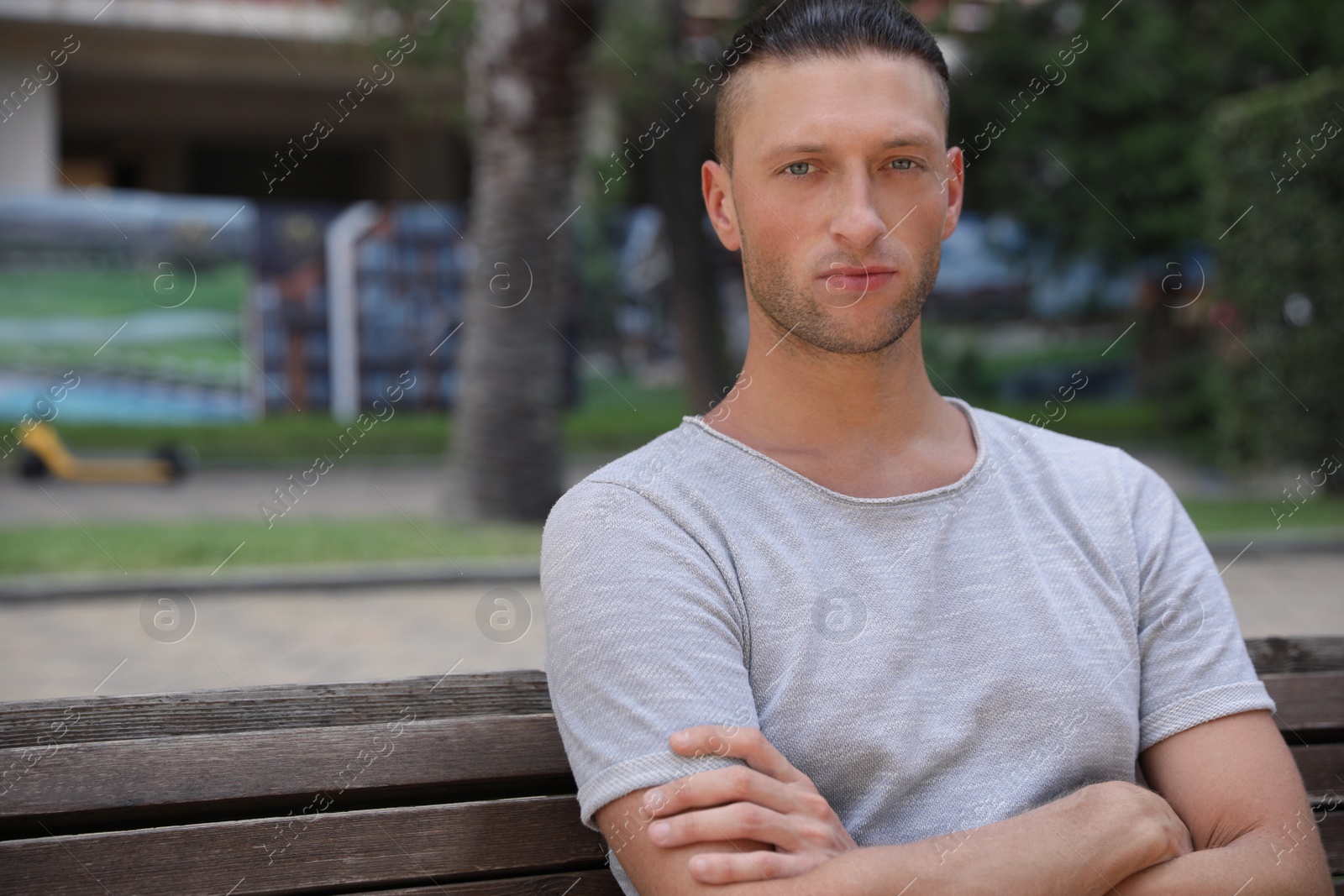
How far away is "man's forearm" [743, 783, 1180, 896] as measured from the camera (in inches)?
61.2

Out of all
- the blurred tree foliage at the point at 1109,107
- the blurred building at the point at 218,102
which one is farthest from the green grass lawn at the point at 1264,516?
the blurred building at the point at 218,102

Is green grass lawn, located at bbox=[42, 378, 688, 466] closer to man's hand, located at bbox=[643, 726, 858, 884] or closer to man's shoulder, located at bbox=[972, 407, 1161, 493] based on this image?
man's shoulder, located at bbox=[972, 407, 1161, 493]

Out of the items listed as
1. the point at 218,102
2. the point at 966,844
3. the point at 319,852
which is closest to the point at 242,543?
the point at 319,852

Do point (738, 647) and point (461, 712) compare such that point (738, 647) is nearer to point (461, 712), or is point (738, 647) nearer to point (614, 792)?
point (614, 792)

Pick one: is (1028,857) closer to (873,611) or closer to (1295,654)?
(873,611)

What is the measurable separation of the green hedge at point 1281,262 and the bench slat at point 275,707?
997 centimetres

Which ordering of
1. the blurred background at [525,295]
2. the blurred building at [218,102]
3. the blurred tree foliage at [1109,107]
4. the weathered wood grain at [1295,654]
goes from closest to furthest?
the weathered wood grain at [1295,654] → the blurred background at [525,295] → the blurred tree foliage at [1109,107] → the blurred building at [218,102]

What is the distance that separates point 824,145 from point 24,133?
16755 millimetres

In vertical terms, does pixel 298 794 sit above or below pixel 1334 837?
above

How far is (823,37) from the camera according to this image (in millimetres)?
2002

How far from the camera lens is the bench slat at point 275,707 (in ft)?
5.87

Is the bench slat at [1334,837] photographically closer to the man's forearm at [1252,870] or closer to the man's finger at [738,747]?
the man's forearm at [1252,870]

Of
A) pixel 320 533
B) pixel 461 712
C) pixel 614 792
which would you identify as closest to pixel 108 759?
pixel 461 712

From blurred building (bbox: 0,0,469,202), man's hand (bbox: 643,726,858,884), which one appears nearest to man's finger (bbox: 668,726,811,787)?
man's hand (bbox: 643,726,858,884)
